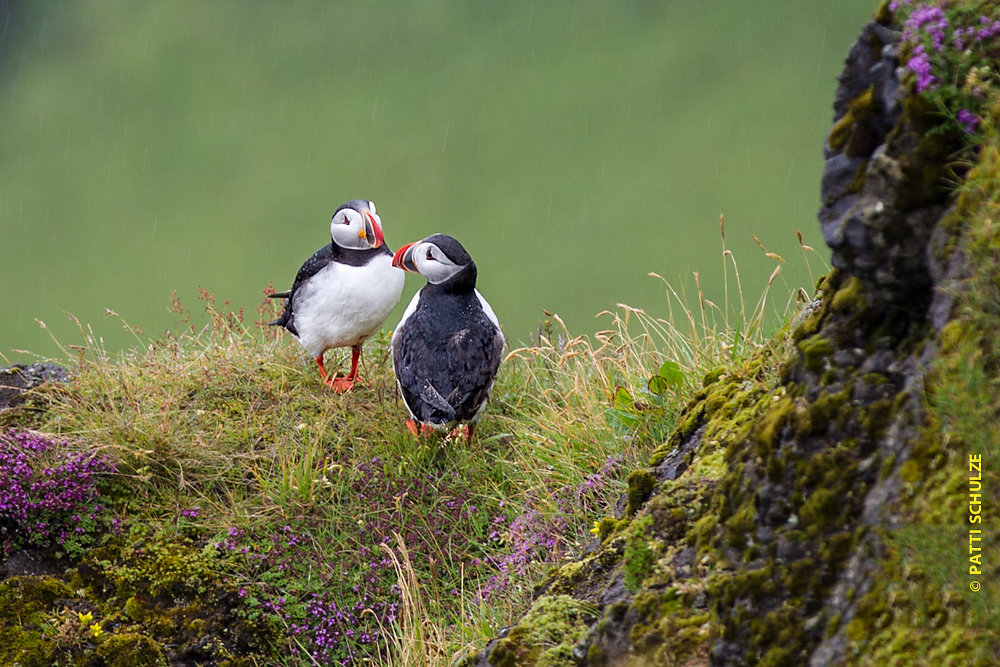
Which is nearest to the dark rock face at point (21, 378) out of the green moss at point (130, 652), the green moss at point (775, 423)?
the green moss at point (130, 652)

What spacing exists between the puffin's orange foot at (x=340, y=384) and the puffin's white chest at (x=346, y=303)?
0.71 feet

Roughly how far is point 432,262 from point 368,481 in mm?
1355

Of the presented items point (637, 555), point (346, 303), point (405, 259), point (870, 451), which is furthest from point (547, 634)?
point (346, 303)

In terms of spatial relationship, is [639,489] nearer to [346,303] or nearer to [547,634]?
[547,634]

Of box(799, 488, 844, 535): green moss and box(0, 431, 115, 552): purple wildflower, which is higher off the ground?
box(0, 431, 115, 552): purple wildflower

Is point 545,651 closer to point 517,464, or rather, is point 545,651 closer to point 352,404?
point 517,464

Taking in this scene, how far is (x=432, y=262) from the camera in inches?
227

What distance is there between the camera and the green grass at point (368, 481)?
4484 millimetres

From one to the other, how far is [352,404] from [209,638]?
179 cm

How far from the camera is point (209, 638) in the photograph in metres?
4.77

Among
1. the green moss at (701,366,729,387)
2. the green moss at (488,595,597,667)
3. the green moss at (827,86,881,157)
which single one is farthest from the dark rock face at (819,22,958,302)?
the green moss at (701,366,729,387)

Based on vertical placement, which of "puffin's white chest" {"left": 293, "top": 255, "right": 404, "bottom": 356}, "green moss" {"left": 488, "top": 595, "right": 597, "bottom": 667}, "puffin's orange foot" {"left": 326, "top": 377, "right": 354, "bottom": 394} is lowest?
"green moss" {"left": 488, "top": 595, "right": 597, "bottom": 667}

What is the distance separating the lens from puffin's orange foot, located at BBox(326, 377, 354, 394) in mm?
6332

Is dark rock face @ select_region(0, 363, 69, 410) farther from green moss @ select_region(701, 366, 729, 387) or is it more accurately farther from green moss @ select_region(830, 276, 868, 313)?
green moss @ select_region(830, 276, 868, 313)
